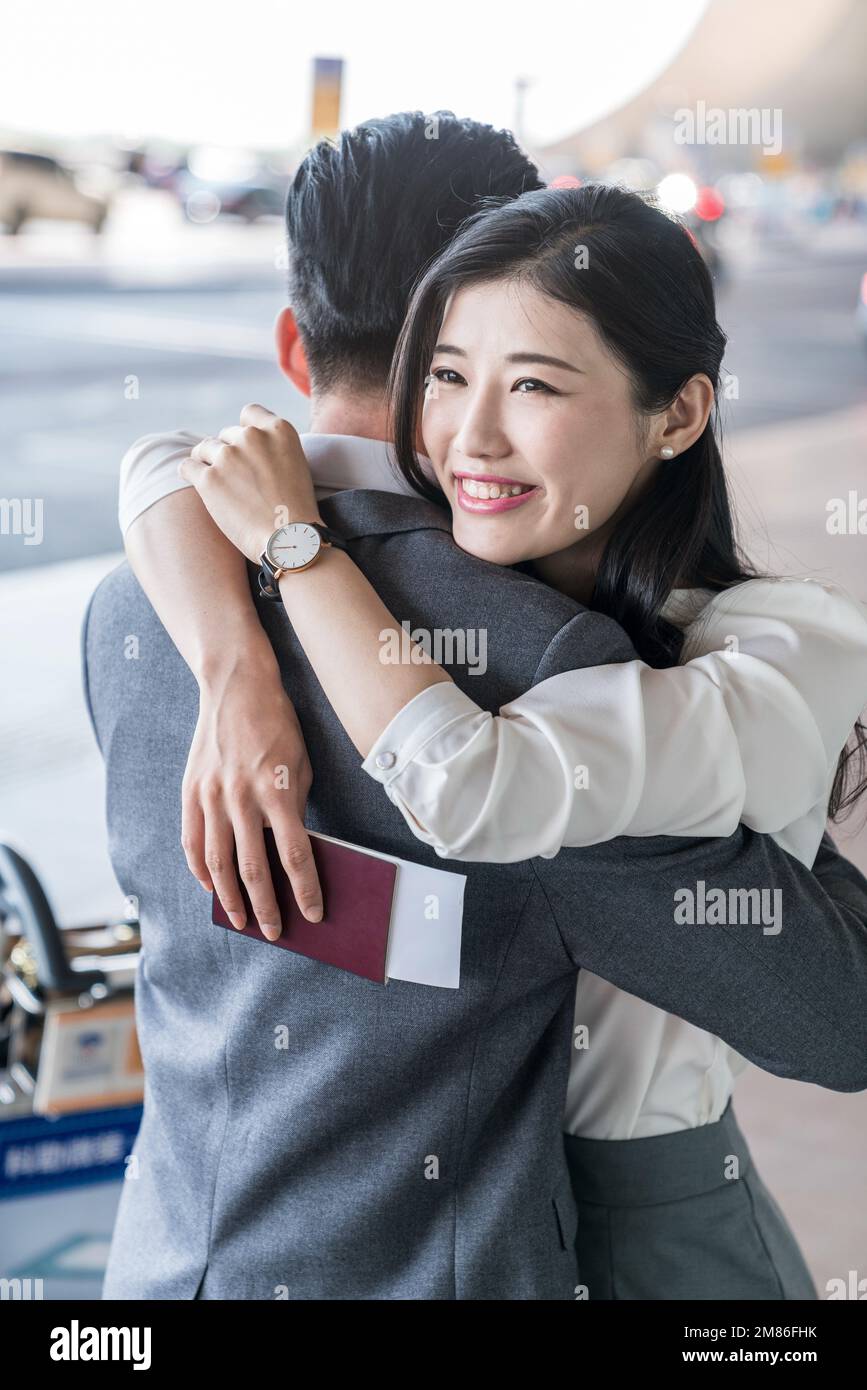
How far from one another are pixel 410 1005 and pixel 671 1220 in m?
0.37

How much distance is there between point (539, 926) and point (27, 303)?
40.6ft

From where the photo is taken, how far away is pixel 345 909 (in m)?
0.97

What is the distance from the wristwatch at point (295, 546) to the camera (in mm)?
999

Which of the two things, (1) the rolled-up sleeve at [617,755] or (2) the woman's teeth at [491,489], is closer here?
(1) the rolled-up sleeve at [617,755]

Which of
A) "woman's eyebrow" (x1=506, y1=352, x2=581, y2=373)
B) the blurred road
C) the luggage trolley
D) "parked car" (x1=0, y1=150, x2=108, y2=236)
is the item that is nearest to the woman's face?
"woman's eyebrow" (x1=506, y1=352, x2=581, y2=373)

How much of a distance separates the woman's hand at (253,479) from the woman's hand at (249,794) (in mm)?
126

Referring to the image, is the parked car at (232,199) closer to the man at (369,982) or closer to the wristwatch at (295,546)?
the man at (369,982)

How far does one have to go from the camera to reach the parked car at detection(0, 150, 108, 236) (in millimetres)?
15500

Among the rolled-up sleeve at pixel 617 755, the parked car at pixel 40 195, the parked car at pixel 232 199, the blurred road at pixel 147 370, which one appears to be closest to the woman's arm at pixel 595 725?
the rolled-up sleeve at pixel 617 755

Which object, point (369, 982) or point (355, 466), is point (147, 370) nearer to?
point (355, 466)

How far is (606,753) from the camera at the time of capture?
880mm

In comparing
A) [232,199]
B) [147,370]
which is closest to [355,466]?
[147,370]

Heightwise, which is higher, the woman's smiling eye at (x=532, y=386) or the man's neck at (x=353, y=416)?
the woman's smiling eye at (x=532, y=386)

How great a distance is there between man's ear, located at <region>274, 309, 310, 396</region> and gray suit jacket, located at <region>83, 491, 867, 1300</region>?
267 millimetres
